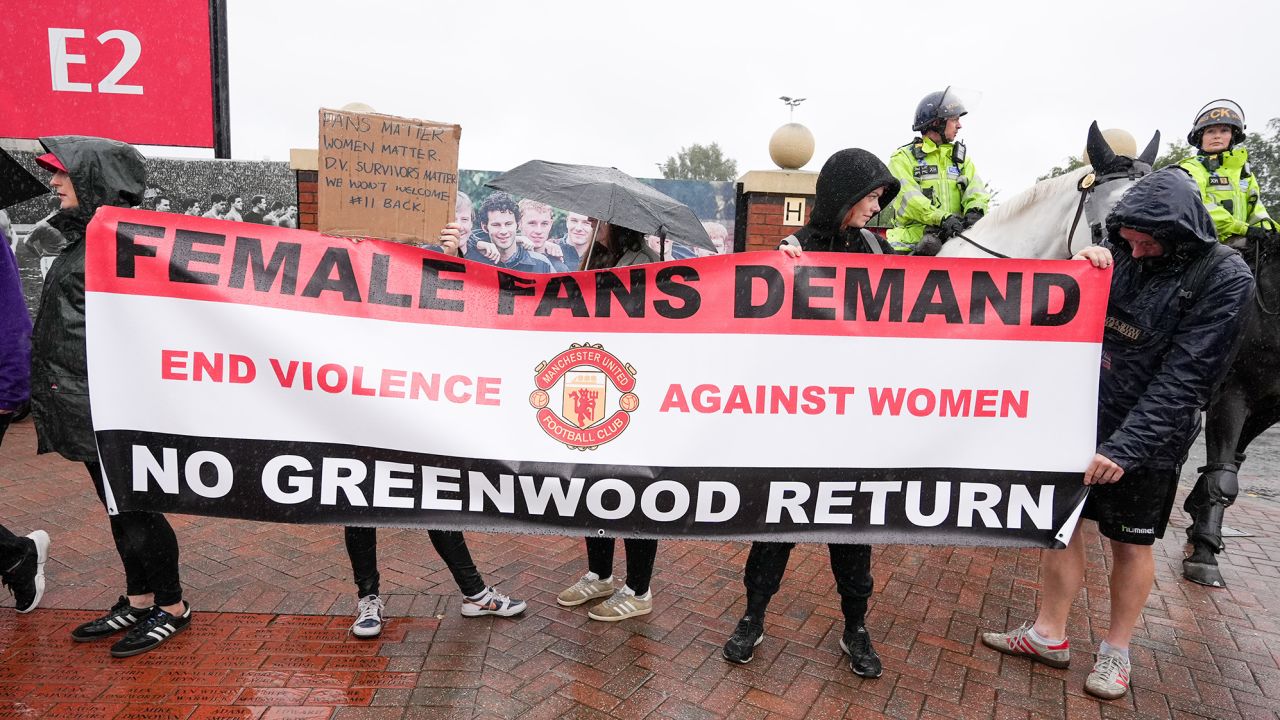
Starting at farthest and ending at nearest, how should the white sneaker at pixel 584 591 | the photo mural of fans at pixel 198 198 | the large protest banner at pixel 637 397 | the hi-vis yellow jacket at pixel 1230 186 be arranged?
the photo mural of fans at pixel 198 198
the hi-vis yellow jacket at pixel 1230 186
the white sneaker at pixel 584 591
the large protest banner at pixel 637 397

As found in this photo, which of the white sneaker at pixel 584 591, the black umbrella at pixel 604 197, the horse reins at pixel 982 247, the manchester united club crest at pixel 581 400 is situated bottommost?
the white sneaker at pixel 584 591

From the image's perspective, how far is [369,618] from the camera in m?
3.19

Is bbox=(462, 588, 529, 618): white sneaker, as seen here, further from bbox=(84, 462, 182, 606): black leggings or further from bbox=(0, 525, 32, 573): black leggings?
bbox=(0, 525, 32, 573): black leggings

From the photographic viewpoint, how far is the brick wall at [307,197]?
24.3ft

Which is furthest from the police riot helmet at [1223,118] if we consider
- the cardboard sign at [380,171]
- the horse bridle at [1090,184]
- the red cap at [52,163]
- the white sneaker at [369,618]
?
the red cap at [52,163]

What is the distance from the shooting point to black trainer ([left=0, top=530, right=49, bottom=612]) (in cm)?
326

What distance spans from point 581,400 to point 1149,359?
84.2 inches

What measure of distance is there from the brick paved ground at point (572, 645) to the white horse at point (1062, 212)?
1843mm

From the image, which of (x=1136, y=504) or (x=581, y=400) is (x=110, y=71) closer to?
(x=581, y=400)

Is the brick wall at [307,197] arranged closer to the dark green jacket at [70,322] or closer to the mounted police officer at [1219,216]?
the dark green jacket at [70,322]

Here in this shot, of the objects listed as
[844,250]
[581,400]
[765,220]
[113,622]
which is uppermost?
[765,220]

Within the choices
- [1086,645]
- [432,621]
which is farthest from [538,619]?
[1086,645]

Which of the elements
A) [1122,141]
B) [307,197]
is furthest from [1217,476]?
[307,197]

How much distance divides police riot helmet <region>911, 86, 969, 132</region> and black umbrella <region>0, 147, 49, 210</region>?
4942 millimetres
